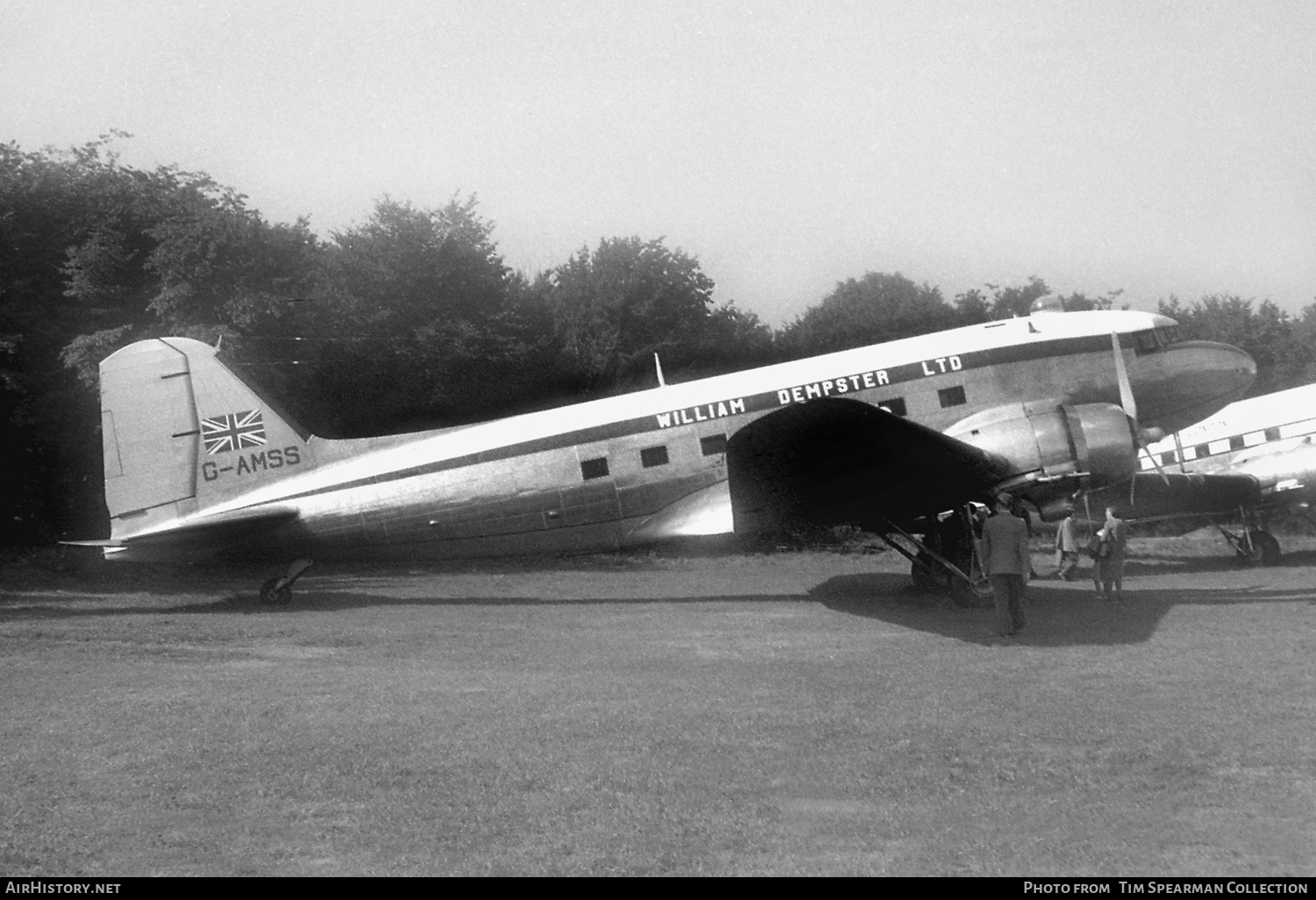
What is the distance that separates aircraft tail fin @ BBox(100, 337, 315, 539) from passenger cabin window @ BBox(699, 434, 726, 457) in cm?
510

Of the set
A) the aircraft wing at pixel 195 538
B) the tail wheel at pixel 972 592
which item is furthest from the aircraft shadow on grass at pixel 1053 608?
the aircraft wing at pixel 195 538

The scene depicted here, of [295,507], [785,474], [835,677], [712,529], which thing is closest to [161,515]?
[295,507]

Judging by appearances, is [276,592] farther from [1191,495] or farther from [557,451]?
[1191,495]

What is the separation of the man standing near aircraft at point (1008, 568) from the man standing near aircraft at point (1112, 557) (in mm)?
3317

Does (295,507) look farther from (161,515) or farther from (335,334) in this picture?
(335,334)

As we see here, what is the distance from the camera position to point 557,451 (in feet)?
47.9

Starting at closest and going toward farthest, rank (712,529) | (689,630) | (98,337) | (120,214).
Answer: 1. (689,630)
2. (712,529)
3. (98,337)
4. (120,214)

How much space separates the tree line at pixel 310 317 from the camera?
2122 cm

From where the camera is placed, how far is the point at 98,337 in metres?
20.4

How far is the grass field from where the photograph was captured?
525 centimetres

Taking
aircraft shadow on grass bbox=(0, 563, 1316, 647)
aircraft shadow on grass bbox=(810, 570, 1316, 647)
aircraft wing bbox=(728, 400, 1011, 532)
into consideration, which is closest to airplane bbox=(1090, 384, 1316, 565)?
aircraft shadow on grass bbox=(0, 563, 1316, 647)

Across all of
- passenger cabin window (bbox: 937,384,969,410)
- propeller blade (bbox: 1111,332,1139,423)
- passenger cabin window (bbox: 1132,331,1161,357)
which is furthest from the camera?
passenger cabin window (bbox: 1132,331,1161,357)

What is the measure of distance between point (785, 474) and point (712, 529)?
173cm

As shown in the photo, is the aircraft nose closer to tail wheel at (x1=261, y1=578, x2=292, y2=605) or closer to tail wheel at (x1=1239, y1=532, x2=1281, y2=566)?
tail wheel at (x1=1239, y1=532, x2=1281, y2=566)
